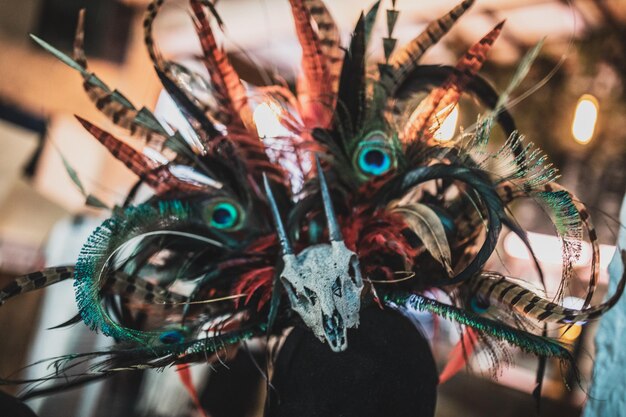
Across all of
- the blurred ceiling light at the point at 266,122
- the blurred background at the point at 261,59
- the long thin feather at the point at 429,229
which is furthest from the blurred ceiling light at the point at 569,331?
the blurred background at the point at 261,59

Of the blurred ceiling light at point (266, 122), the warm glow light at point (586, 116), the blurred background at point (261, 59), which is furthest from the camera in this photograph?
the blurred background at point (261, 59)

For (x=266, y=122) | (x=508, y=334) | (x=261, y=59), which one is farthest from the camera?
(x=261, y=59)

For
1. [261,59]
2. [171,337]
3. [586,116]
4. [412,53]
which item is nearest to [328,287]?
[171,337]

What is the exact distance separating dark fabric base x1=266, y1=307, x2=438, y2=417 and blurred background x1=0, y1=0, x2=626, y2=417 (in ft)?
4.33

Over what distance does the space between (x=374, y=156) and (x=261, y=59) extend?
1.45 m

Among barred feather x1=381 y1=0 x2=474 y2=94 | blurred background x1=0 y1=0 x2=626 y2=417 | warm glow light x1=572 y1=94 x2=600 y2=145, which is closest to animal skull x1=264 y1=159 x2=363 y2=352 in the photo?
barred feather x1=381 y1=0 x2=474 y2=94

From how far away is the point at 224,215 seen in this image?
78cm

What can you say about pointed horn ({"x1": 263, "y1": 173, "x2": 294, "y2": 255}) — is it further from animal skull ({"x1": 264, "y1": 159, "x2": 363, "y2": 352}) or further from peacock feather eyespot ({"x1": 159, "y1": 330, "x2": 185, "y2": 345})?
peacock feather eyespot ({"x1": 159, "y1": 330, "x2": 185, "y2": 345})

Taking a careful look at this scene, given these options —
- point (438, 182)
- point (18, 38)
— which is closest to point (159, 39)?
point (18, 38)

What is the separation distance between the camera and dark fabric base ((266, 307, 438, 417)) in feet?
2.18

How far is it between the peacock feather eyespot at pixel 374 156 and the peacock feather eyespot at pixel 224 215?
7.2 inches

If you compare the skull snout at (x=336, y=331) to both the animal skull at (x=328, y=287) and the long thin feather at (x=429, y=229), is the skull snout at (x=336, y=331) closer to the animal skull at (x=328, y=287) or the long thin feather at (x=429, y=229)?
the animal skull at (x=328, y=287)

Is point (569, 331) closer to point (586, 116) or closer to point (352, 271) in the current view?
point (352, 271)

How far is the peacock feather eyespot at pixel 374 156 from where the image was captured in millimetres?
733
